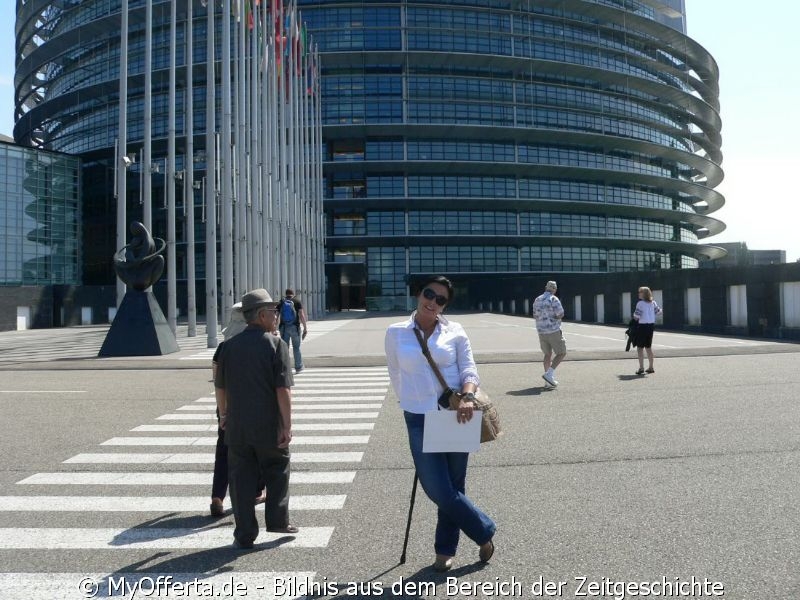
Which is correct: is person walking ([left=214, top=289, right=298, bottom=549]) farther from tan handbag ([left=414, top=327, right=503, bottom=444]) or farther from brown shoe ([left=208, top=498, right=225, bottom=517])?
tan handbag ([left=414, top=327, right=503, bottom=444])

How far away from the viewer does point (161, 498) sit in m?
6.07

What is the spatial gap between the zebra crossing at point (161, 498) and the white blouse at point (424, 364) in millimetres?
1270

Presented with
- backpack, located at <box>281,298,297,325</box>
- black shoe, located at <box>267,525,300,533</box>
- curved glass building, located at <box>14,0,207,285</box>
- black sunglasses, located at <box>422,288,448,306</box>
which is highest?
curved glass building, located at <box>14,0,207,285</box>

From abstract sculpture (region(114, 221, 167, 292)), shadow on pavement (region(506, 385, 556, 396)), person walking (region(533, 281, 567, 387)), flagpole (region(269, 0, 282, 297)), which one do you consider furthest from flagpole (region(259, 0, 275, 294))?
shadow on pavement (region(506, 385, 556, 396))

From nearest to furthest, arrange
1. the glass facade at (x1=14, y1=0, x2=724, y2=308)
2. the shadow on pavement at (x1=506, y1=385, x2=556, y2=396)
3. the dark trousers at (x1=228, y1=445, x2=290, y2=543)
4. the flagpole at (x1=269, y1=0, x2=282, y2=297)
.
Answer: the dark trousers at (x1=228, y1=445, x2=290, y2=543), the shadow on pavement at (x1=506, y1=385, x2=556, y2=396), the flagpole at (x1=269, y1=0, x2=282, y2=297), the glass facade at (x1=14, y1=0, x2=724, y2=308)

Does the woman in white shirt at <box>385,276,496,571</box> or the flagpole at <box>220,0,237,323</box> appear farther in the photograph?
the flagpole at <box>220,0,237,323</box>

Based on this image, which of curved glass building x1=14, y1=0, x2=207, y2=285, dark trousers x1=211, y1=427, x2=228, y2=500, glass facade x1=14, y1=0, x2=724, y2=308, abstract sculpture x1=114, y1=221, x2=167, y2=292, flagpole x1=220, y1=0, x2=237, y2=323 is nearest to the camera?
dark trousers x1=211, y1=427, x2=228, y2=500

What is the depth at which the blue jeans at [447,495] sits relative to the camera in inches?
165

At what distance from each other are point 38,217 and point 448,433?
202ft

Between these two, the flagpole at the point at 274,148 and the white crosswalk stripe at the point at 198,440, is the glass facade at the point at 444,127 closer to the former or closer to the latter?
the flagpole at the point at 274,148

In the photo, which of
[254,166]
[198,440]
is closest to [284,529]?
[198,440]

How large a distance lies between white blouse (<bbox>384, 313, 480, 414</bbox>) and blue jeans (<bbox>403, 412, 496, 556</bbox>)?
13 cm

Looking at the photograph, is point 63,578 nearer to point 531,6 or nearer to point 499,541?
point 499,541

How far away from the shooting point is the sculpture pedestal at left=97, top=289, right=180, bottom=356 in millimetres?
21609
